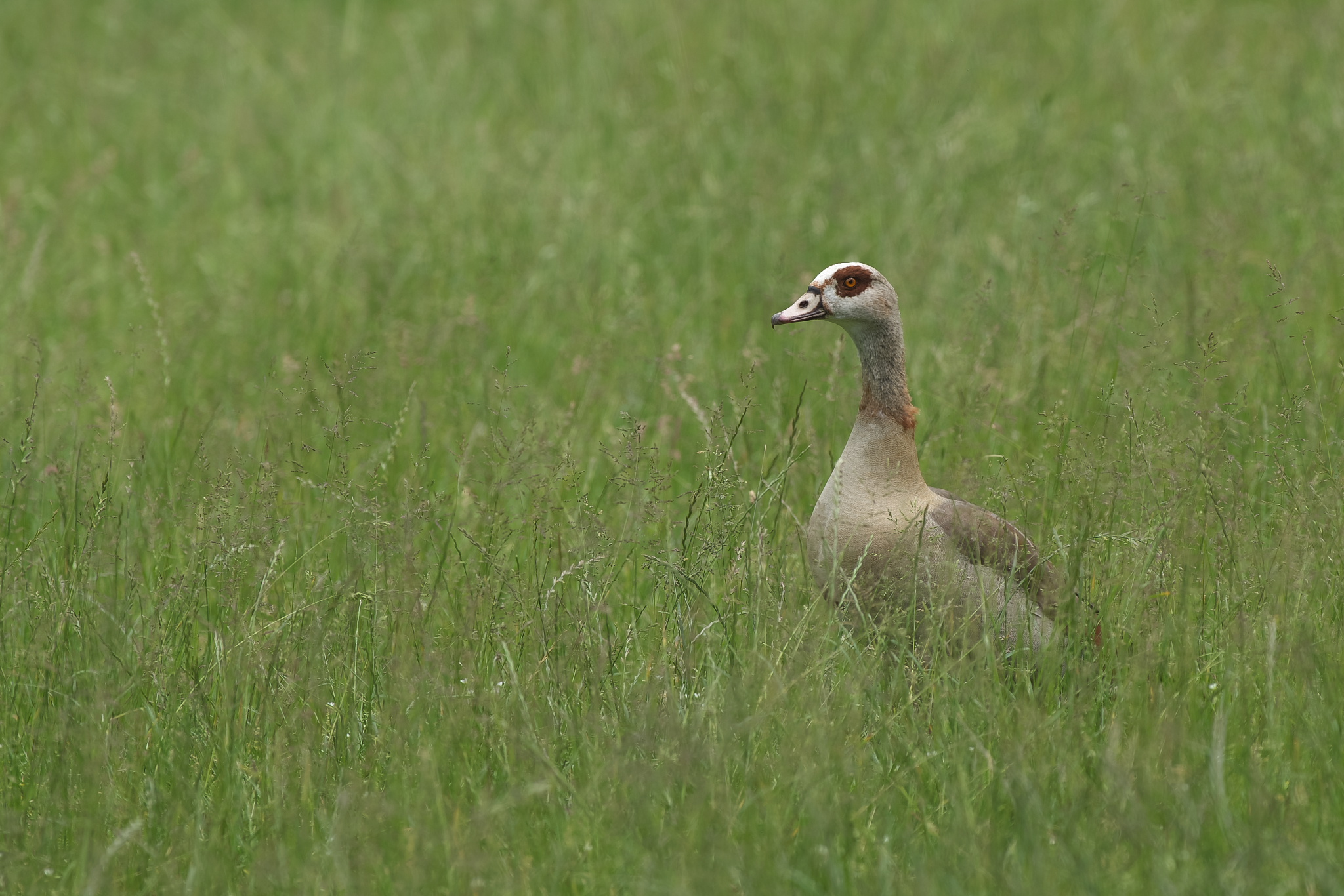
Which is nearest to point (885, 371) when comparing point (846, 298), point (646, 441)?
point (846, 298)

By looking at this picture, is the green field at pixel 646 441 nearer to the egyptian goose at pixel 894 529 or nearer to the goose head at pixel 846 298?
the egyptian goose at pixel 894 529

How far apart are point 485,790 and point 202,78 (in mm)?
7543

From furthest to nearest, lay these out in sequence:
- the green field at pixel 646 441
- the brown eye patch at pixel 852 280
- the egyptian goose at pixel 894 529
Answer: the brown eye patch at pixel 852 280 < the egyptian goose at pixel 894 529 < the green field at pixel 646 441

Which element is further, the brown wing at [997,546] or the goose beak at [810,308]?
the goose beak at [810,308]

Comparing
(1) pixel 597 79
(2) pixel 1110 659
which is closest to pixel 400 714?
(2) pixel 1110 659

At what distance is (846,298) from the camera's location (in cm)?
412

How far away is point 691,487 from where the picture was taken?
16.9ft

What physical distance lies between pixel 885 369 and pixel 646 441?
4.97 ft

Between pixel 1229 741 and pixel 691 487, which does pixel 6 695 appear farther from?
pixel 1229 741

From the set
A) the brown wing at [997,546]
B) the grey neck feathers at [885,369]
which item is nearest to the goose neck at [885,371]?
the grey neck feathers at [885,369]

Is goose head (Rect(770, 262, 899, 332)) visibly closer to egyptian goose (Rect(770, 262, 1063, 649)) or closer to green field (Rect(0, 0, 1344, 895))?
egyptian goose (Rect(770, 262, 1063, 649))

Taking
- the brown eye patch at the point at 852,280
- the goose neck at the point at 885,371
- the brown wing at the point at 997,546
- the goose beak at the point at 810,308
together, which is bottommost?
the brown wing at the point at 997,546

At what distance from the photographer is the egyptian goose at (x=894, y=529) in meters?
3.86

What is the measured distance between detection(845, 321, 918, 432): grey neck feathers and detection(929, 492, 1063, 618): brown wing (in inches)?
11.9
